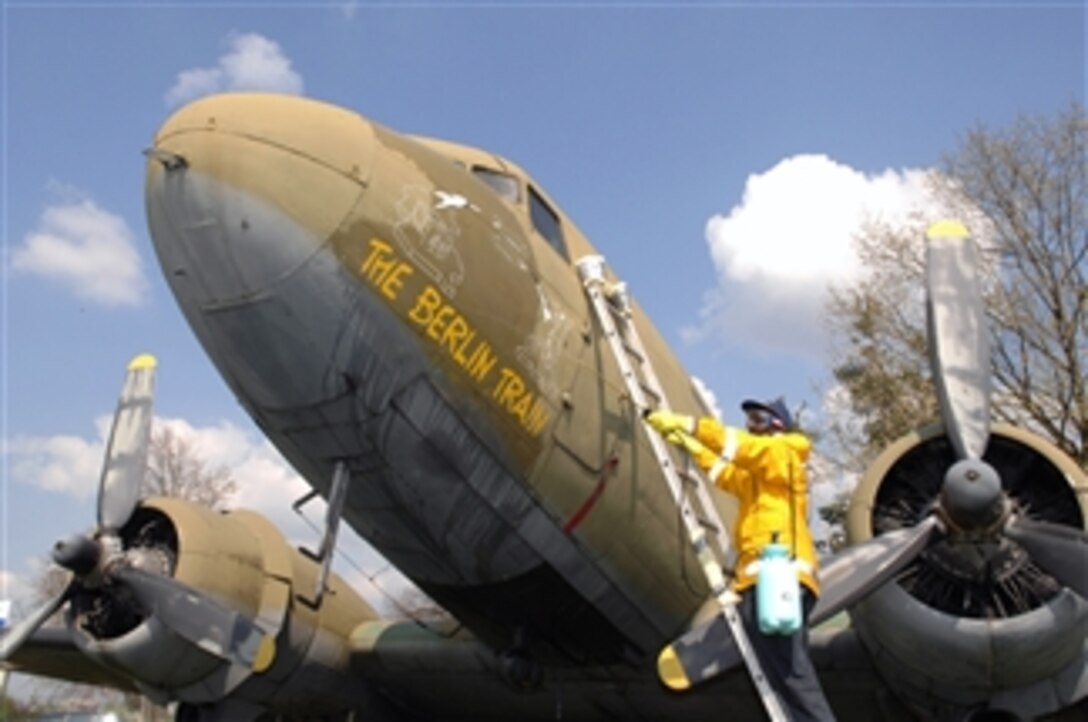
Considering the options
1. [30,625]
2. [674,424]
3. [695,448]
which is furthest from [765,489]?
[30,625]

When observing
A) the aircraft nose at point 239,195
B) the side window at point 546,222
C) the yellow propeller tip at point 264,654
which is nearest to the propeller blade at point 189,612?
the yellow propeller tip at point 264,654

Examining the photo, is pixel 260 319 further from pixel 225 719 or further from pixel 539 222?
pixel 225 719

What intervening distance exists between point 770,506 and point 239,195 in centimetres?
318

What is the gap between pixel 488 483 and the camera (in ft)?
22.3

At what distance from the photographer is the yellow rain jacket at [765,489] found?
5383 mm

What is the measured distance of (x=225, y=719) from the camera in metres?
9.90

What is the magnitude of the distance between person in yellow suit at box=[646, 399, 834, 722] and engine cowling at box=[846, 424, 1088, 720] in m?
2.14

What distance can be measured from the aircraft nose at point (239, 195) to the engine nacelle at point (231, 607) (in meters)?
4.47

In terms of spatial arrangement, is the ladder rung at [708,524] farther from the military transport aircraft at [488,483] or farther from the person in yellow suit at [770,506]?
the person in yellow suit at [770,506]

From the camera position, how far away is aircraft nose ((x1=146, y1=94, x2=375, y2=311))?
5578 mm

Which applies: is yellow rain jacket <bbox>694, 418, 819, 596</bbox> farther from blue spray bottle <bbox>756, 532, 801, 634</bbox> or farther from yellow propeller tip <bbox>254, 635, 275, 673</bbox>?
yellow propeller tip <bbox>254, 635, 275, 673</bbox>

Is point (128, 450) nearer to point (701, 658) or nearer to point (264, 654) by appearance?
point (264, 654)

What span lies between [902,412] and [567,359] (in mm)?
19703

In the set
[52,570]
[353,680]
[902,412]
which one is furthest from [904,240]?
[52,570]
